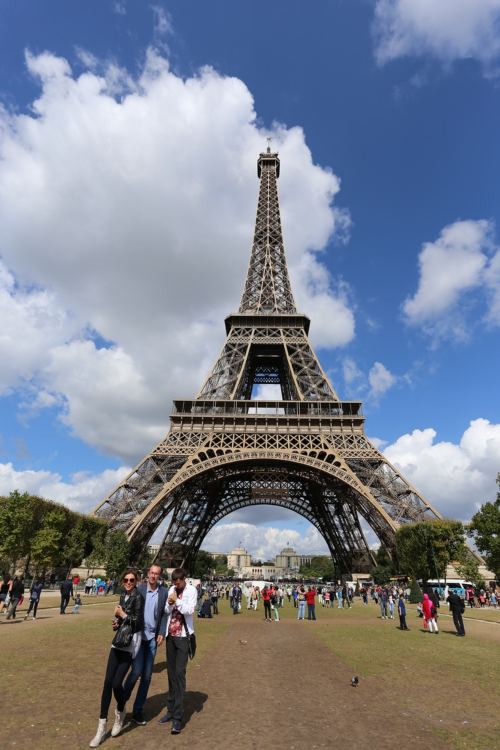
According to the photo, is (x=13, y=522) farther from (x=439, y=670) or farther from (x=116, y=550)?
(x=439, y=670)

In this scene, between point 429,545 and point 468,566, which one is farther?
point 468,566

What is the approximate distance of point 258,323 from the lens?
184ft

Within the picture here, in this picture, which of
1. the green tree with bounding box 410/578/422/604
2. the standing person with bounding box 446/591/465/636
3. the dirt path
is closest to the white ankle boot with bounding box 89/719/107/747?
the dirt path

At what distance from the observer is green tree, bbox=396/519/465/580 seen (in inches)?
1414

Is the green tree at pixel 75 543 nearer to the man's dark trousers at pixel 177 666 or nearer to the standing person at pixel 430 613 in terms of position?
the standing person at pixel 430 613

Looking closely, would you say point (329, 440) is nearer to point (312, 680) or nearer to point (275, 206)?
point (312, 680)

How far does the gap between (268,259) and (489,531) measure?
43374mm

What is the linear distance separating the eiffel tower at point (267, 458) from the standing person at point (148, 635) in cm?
3373

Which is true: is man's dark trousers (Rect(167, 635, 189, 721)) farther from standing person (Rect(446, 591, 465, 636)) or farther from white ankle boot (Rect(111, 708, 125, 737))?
standing person (Rect(446, 591, 465, 636))

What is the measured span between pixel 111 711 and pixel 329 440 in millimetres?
38627

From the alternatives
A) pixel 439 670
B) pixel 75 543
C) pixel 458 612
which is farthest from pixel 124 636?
pixel 75 543

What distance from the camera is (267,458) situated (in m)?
42.3

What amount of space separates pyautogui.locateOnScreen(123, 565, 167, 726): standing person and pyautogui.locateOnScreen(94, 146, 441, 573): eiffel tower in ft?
111

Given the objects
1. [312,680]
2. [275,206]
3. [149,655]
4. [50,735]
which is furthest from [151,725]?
[275,206]
